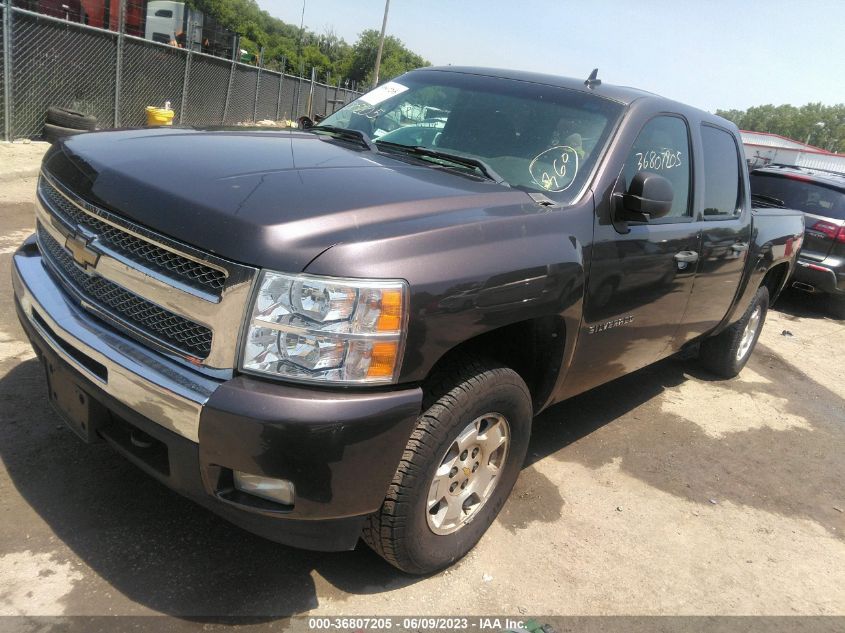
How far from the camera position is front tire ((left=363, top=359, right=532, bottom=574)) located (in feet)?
7.40

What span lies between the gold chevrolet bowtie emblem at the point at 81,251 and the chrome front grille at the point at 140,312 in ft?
0.18

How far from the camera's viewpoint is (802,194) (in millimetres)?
8375

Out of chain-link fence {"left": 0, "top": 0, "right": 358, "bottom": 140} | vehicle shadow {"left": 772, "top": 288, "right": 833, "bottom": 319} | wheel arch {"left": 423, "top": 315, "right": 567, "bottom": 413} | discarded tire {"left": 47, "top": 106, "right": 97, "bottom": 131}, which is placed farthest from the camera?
discarded tire {"left": 47, "top": 106, "right": 97, "bottom": 131}

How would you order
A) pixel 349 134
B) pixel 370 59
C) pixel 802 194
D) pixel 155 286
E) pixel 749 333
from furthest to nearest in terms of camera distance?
pixel 370 59 < pixel 802 194 < pixel 749 333 < pixel 349 134 < pixel 155 286

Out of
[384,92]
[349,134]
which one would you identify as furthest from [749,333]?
[349,134]

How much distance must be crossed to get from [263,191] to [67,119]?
10.2m

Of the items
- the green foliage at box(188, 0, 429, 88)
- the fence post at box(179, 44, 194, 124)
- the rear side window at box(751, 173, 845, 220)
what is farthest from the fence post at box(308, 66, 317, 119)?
the green foliage at box(188, 0, 429, 88)

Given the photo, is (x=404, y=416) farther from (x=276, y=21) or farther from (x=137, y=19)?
(x=276, y=21)

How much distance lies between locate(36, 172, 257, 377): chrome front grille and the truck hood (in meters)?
0.05

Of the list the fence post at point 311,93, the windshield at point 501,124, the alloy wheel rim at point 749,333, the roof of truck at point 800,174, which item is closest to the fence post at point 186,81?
the fence post at point 311,93

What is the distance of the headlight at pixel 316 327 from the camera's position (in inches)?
75.9

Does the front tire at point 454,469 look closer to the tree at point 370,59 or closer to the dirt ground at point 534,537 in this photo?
the dirt ground at point 534,537

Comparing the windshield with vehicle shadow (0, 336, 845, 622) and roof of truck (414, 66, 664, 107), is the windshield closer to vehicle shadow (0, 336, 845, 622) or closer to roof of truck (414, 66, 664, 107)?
roof of truck (414, 66, 664, 107)

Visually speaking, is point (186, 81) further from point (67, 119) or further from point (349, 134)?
point (349, 134)
